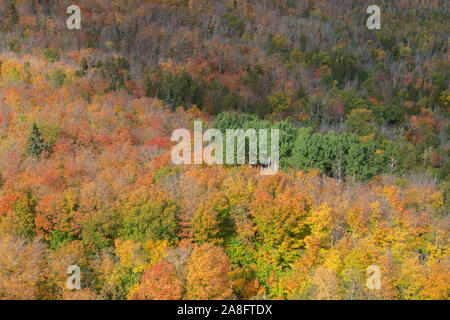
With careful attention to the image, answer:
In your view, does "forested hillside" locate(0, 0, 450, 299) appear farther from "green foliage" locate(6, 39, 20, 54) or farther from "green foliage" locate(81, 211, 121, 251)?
"green foliage" locate(6, 39, 20, 54)

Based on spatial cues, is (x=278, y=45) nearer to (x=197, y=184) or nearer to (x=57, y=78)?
(x=57, y=78)

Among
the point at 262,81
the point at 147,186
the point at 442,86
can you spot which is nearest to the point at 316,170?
the point at 147,186

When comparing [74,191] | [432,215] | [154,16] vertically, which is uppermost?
[154,16]

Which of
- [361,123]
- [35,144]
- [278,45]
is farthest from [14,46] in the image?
[361,123]

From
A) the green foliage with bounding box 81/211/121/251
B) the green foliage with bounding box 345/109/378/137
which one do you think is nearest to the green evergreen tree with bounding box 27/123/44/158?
the green foliage with bounding box 81/211/121/251

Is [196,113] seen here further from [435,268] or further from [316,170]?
[435,268]
